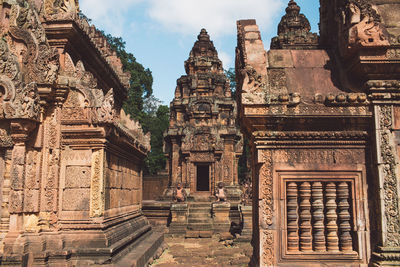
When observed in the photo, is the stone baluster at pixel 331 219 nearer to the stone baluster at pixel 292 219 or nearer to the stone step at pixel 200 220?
the stone baluster at pixel 292 219

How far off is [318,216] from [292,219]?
28cm

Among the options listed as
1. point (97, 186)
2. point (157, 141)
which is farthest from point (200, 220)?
point (157, 141)

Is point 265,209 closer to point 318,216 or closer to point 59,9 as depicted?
point 318,216

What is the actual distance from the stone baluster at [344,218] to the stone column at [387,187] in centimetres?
28

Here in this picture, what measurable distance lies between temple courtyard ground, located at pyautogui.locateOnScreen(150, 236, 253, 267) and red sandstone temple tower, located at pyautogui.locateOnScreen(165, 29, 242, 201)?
6.89 meters

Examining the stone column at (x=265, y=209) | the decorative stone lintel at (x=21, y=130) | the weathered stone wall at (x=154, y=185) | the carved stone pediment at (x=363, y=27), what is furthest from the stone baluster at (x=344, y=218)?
the weathered stone wall at (x=154, y=185)

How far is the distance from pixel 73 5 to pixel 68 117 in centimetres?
243

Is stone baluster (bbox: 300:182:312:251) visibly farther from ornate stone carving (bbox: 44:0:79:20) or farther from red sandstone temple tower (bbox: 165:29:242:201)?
red sandstone temple tower (bbox: 165:29:242:201)

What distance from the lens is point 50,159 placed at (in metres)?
6.32

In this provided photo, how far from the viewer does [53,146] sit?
20.9 ft

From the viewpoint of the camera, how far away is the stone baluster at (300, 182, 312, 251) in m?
3.87

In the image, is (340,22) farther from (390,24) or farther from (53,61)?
(53,61)

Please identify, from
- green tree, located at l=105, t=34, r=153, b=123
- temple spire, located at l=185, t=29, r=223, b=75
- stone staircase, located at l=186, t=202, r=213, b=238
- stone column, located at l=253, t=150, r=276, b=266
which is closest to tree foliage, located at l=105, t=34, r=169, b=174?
green tree, located at l=105, t=34, r=153, b=123

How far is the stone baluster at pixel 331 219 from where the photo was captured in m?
3.87
